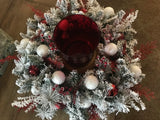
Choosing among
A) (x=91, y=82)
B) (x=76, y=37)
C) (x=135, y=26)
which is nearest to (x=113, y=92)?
(x=91, y=82)

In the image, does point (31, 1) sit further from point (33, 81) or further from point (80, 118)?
point (80, 118)

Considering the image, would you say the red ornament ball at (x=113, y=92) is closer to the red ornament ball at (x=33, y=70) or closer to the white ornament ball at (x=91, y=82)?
the white ornament ball at (x=91, y=82)

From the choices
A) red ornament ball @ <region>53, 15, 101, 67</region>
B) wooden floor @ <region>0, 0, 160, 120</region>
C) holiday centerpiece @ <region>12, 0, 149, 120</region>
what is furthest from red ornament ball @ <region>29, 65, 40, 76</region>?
wooden floor @ <region>0, 0, 160, 120</region>

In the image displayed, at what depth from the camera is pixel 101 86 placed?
566 mm

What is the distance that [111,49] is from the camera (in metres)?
0.60

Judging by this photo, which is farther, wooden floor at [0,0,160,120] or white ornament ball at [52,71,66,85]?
wooden floor at [0,0,160,120]

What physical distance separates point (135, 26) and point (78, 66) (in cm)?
63

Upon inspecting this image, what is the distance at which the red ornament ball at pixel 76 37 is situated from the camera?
1.90 feet

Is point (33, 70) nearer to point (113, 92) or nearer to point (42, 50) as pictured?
point (42, 50)

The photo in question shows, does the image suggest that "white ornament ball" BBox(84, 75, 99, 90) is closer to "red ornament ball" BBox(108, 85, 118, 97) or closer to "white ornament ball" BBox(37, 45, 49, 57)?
"red ornament ball" BBox(108, 85, 118, 97)

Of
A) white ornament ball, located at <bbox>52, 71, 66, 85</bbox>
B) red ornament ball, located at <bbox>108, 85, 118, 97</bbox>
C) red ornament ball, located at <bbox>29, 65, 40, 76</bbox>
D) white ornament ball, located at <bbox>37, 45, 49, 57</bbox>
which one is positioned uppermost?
white ornament ball, located at <bbox>37, 45, 49, 57</bbox>

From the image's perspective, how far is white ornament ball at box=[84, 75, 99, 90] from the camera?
1.82 feet

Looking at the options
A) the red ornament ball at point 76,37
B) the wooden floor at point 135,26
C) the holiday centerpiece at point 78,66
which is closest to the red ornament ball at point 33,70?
the holiday centerpiece at point 78,66

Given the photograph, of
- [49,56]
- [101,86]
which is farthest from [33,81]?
[101,86]
